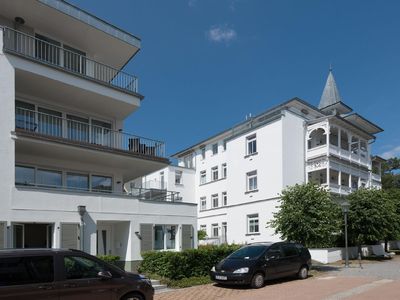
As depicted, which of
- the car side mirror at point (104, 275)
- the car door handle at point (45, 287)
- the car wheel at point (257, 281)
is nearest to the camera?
the car door handle at point (45, 287)

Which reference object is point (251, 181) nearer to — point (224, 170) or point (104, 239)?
point (224, 170)

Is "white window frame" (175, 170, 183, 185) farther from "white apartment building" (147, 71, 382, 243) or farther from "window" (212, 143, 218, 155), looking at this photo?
"window" (212, 143, 218, 155)

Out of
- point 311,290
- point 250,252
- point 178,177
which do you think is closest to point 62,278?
point 311,290

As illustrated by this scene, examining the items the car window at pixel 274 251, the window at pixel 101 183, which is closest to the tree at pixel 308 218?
the car window at pixel 274 251

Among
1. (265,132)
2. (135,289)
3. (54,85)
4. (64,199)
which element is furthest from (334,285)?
(265,132)

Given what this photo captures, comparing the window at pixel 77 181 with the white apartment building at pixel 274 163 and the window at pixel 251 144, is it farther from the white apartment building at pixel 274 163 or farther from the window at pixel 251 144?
the window at pixel 251 144

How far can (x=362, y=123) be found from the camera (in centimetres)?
4562

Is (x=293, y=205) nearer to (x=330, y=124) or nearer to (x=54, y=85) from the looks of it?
(x=54, y=85)

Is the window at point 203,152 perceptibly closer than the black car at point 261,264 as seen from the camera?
No

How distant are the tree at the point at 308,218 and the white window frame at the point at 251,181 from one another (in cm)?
1383

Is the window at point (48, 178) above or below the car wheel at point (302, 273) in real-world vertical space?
above

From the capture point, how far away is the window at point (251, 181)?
3622 centimetres

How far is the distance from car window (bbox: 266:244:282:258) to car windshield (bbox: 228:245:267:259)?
244 mm

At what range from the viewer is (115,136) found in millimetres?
21391
